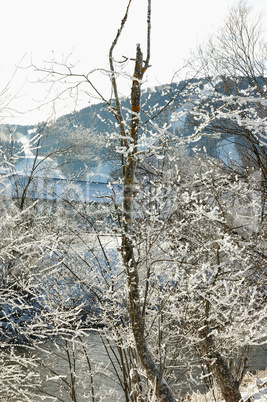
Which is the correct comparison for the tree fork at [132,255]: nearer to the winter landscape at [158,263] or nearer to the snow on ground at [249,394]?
the winter landscape at [158,263]

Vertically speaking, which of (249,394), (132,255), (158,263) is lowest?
(249,394)

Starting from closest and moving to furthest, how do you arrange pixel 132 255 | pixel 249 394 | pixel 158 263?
pixel 132 255 → pixel 249 394 → pixel 158 263

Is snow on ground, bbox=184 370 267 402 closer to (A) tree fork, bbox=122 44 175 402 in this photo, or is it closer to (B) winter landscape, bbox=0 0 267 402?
(B) winter landscape, bbox=0 0 267 402

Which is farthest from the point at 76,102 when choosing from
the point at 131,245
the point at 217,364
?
the point at 217,364

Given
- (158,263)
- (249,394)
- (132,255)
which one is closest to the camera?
(132,255)

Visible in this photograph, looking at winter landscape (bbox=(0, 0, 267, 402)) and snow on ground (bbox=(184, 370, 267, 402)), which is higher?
winter landscape (bbox=(0, 0, 267, 402))

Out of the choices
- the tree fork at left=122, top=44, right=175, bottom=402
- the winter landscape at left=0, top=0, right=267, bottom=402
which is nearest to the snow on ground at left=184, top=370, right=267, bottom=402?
the winter landscape at left=0, top=0, right=267, bottom=402

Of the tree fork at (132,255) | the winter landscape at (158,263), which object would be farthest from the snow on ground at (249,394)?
the tree fork at (132,255)

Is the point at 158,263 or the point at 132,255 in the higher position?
the point at 132,255

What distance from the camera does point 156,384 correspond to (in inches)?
138

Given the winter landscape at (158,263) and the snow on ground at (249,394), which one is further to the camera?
the snow on ground at (249,394)

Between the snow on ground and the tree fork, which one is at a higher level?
the tree fork

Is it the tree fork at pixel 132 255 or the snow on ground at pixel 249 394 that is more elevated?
the tree fork at pixel 132 255

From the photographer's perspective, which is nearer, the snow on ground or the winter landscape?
the winter landscape
